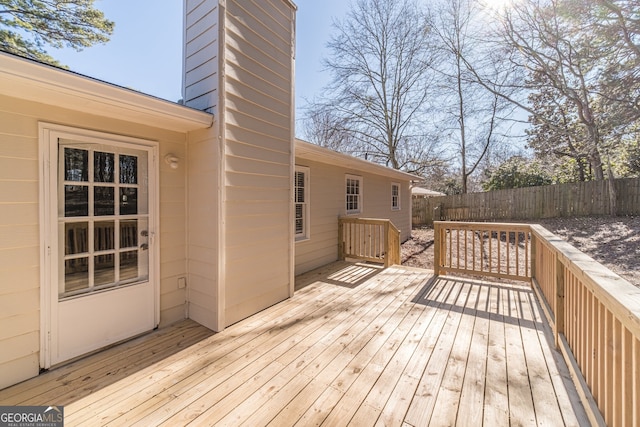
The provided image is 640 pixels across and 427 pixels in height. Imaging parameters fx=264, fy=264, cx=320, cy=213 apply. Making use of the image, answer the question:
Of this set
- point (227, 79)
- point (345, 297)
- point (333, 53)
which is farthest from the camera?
point (333, 53)

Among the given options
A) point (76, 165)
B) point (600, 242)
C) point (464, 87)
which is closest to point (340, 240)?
point (76, 165)

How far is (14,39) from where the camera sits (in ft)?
20.6

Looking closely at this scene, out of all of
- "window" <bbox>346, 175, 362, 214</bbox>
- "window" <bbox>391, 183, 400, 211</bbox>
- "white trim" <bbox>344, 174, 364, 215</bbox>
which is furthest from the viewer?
"window" <bbox>391, 183, 400, 211</bbox>

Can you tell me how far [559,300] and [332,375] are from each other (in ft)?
7.14

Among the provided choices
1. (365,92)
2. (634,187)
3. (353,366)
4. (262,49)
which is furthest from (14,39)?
(634,187)

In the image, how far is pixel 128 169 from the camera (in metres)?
2.65

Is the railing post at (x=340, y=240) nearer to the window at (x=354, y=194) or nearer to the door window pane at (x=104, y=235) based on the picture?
the window at (x=354, y=194)

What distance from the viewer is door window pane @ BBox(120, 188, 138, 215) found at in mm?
2611

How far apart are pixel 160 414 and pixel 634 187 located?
15373mm

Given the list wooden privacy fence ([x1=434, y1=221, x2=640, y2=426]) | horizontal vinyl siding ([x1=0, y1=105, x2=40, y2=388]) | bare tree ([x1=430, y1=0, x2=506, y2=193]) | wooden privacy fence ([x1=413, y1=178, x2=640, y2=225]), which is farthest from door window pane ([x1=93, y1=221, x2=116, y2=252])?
wooden privacy fence ([x1=413, y1=178, x2=640, y2=225])

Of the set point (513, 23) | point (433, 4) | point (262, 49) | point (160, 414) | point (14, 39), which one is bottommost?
point (160, 414)

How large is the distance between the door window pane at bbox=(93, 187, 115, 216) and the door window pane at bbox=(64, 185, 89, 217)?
0.06 metres

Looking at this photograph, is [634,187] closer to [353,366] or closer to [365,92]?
[365,92]

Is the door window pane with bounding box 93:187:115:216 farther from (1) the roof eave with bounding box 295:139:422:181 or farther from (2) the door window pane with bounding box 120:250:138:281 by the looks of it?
(1) the roof eave with bounding box 295:139:422:181
